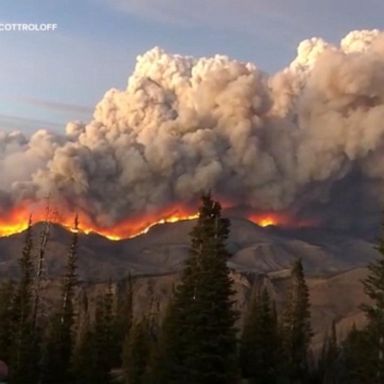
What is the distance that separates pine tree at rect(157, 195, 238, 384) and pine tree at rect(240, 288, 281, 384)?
24.2m

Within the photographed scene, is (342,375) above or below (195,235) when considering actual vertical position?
below

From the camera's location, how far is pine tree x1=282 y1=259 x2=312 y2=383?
7381 cm

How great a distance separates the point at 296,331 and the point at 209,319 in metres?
39.8

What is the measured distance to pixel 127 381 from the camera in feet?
184

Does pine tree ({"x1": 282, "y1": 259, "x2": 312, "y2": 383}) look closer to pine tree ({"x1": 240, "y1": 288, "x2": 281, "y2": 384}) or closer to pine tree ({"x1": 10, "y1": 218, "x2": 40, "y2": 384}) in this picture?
pine tree ({"x1": 240, "y1": 288, "x2": 281, "y2": 384})

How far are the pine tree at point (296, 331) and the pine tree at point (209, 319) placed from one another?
30.9 m

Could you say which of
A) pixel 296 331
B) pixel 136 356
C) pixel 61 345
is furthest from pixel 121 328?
pixel 136 356

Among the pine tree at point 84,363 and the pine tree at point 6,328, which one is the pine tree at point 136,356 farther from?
the pine tree at point 6,328

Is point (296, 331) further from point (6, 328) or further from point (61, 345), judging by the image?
point (6, 328)

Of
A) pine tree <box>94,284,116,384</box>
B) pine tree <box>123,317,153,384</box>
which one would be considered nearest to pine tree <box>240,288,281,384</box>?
pine tree <box>123,317,153,384</box>

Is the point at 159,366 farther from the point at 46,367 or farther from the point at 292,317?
the point at 292,317

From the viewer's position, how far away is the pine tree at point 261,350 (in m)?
65.9

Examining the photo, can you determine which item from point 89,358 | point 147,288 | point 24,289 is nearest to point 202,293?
point 89,358

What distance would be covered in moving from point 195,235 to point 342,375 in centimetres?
3595
